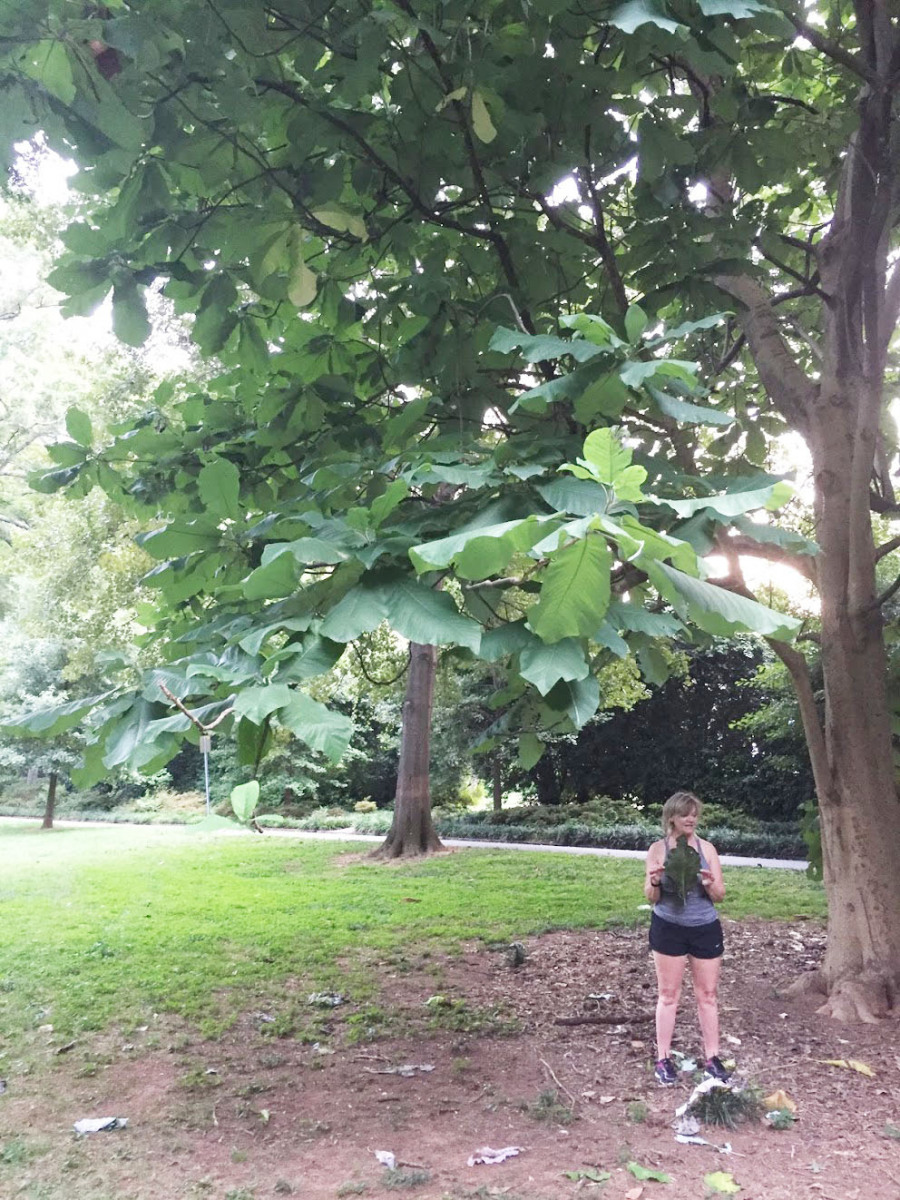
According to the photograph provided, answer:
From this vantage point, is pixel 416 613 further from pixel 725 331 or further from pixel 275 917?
pixel 275 917

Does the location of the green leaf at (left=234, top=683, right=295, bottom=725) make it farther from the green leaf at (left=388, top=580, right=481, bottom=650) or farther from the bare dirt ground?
the bare dirt ground

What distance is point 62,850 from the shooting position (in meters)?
14.4

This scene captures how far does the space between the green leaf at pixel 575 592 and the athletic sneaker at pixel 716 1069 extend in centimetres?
311

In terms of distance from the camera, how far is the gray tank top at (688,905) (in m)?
3.96

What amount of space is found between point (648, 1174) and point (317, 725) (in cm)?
257

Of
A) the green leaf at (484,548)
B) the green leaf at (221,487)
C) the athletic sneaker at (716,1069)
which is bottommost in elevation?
the athletic sneaker at (716,1069)

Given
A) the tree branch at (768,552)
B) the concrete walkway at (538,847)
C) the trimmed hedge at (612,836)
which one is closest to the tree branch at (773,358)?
the tree branch at (768,552)

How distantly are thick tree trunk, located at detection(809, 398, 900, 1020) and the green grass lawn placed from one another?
2.98 meters

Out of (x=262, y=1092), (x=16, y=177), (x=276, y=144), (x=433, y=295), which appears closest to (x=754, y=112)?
(x=433, y=295)

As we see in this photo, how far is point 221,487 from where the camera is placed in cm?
238

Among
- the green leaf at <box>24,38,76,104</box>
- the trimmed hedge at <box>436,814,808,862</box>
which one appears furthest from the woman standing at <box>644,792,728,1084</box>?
the trimmed hedge at <box>436,814,808,862</box>

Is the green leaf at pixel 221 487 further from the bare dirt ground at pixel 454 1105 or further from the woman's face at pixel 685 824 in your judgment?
the woman's face at pixel 685 824

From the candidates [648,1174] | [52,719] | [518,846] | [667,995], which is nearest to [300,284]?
[52,719]

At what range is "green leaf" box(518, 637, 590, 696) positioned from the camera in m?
1.56
